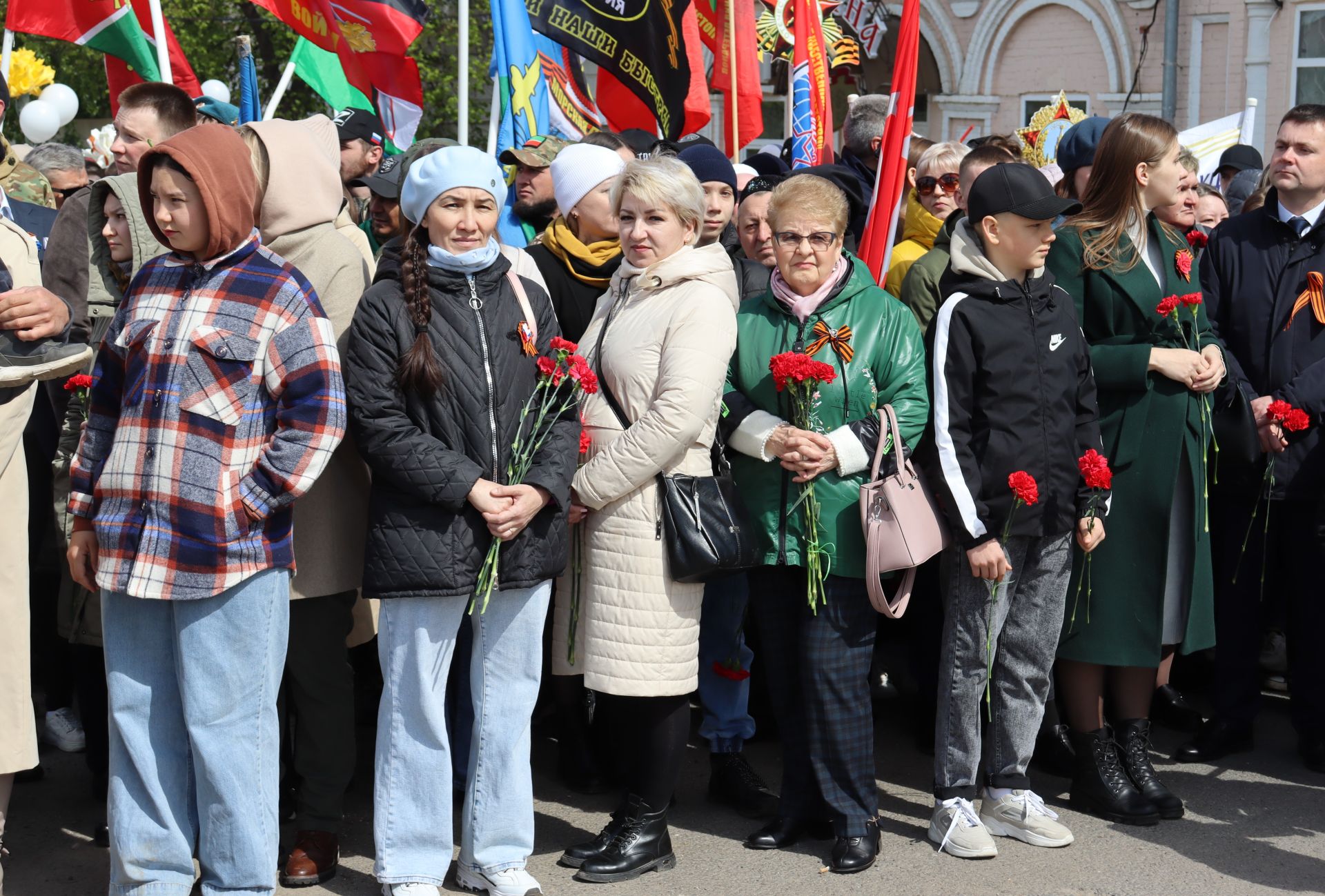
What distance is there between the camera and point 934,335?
4387 mm

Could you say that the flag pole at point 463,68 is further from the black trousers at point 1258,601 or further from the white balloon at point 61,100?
the white balloon at point 61,100

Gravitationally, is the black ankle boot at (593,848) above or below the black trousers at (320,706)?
below

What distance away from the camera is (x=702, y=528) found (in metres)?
4.15

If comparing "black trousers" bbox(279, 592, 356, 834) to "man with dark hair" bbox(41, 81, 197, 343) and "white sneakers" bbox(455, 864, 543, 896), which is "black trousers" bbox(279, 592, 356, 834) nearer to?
"white sneakers" bbox(455, 864, 543, 896)

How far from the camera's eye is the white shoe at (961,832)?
442 cm

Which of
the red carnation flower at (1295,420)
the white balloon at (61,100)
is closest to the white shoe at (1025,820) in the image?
the red carnation flower at (1295,420)

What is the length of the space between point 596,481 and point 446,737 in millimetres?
815

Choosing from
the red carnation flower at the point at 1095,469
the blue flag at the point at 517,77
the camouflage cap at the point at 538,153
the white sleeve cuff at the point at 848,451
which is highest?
the blue flag at the point at 517,77

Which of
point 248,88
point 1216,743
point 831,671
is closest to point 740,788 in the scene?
point 831,671

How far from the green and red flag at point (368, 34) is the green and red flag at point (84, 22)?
81 centimetres

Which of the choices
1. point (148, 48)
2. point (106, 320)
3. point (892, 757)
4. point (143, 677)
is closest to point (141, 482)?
point (143, 677)

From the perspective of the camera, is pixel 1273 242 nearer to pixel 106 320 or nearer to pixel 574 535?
pixel 574 535

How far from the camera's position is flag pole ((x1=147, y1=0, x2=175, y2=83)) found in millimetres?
7133

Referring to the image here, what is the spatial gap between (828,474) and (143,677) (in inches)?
77.0
